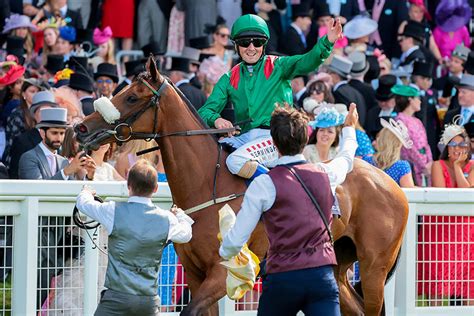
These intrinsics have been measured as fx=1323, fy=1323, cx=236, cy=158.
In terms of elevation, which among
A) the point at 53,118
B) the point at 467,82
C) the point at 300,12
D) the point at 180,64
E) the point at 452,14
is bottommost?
the point at 53,118

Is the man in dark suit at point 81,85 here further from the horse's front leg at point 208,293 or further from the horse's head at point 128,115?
the horse's front leg at point 208,293

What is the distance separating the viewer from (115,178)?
10625 mm

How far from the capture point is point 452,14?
18.2 meters

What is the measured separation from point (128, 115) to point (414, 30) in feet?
30.7

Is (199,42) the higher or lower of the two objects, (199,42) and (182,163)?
the higher

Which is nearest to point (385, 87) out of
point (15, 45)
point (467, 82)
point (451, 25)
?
point (467, 82)

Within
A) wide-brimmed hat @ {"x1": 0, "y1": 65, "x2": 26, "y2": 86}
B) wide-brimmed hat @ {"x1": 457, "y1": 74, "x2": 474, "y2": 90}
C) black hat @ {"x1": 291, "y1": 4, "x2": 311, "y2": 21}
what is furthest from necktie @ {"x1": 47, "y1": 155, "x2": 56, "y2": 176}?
black hat @ {"x1": 291, "y1": 4, "x2": 311, "y2": 21}

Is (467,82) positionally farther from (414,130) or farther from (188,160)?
(188,160)

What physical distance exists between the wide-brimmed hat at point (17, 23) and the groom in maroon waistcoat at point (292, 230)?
907 cm

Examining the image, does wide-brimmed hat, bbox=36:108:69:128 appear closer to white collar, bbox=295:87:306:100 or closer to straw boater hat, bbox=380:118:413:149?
straw boater hat, bbox=380:118:413:149

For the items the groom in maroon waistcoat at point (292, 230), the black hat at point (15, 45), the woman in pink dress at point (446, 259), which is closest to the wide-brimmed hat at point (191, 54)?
the black hat at point (15, 45)

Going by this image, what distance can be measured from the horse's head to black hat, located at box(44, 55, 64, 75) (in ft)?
19.2

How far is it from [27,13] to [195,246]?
8261 millimetres

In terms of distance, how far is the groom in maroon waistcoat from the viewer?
6746mm
